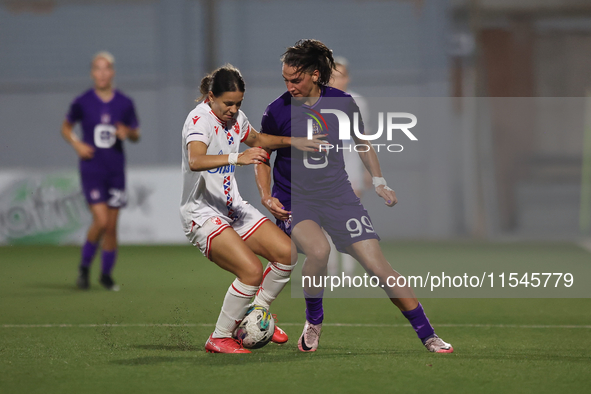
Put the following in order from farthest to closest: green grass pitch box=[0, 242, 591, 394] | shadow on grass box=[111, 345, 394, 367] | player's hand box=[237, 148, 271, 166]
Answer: shadow on grass box=[111, 345, 394, 367], player's hand box=[237, 148, 271, 166], green grass pitch box=[0, 242, 591, 394]

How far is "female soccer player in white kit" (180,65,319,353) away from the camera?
13.4 ft

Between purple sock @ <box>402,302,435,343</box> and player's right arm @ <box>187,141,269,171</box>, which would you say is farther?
purple sock @ <box>402,302,435,343</box>

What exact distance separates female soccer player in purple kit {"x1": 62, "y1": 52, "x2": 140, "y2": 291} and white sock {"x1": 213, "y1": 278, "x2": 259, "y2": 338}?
3.16 metres

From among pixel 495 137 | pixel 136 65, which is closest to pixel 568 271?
pixel 495 137

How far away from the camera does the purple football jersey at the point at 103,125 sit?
7.19m

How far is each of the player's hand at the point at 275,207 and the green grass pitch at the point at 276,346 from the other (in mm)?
747

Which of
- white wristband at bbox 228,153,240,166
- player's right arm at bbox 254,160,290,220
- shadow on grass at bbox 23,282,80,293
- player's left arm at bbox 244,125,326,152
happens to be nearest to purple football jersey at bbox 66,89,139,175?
shadow on grass at bbox 23,282,80,293

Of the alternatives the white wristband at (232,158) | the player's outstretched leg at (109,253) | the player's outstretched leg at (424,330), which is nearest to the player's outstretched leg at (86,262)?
the player's outstretched leg at (109,253)

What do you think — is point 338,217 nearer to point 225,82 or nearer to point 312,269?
point 312,269

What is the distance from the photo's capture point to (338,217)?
14.0 ft

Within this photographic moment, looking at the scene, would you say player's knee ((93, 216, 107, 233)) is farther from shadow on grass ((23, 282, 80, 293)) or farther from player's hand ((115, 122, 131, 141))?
player's hand ((115, 122, 131, 141))

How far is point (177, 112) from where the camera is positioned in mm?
15172

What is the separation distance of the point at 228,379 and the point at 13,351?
144cm

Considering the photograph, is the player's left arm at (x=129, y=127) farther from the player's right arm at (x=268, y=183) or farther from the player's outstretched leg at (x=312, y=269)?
the player's outstretched leg at (x=312, y=269)
